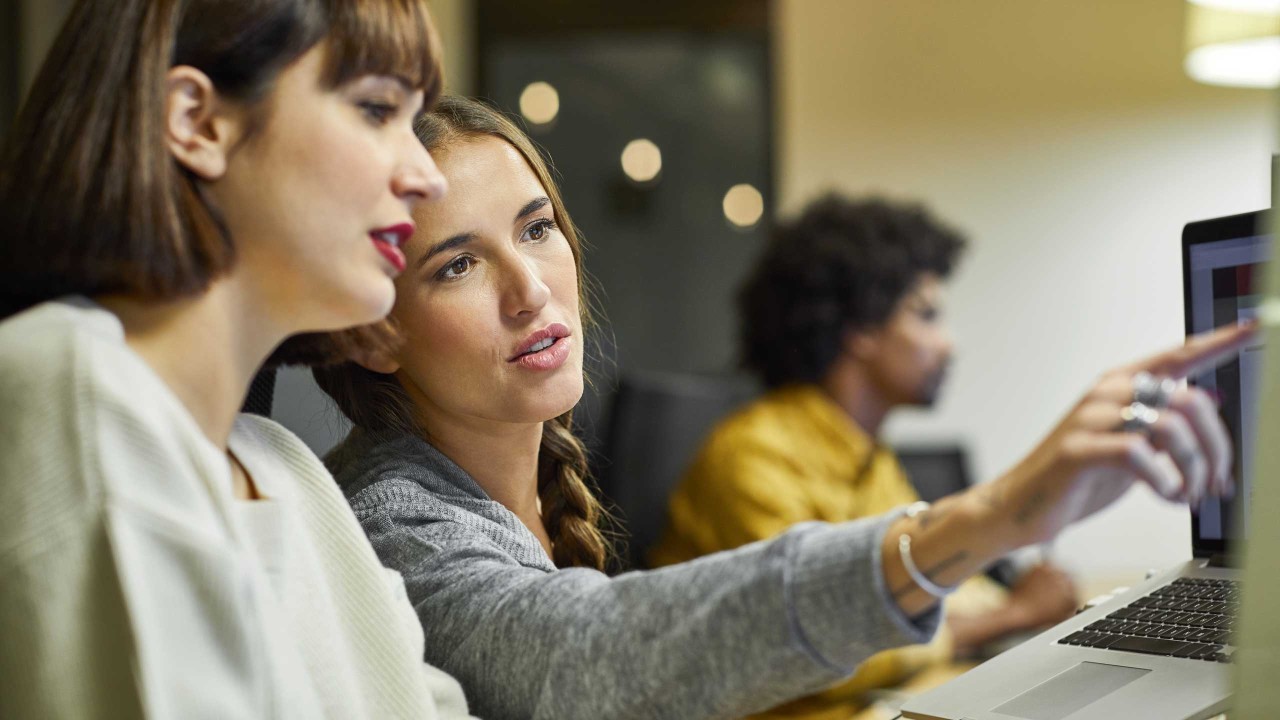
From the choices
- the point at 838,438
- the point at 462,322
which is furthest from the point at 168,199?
the point at 838,438

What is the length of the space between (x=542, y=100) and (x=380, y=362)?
3.08 meters

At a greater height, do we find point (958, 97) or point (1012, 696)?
point (958, 97)

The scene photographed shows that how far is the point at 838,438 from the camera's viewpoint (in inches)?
88.9

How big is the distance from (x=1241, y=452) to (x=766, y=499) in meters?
1.38

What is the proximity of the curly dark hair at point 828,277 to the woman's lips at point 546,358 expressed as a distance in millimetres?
1583

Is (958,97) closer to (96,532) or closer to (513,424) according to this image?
(513,424)

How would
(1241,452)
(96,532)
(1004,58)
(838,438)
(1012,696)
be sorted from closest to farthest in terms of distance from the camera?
(96,532)
(1241,452)
(1012,696)
(838,438)
(1004,58)

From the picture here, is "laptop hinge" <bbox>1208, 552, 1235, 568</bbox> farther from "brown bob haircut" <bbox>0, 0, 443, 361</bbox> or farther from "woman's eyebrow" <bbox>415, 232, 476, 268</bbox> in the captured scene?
"brown bob haircut" <bbox>0, 0, 443, 361</bbox>

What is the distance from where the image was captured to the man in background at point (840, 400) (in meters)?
2.06

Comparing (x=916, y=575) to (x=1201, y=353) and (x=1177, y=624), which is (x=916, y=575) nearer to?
(x=1201, y=353)

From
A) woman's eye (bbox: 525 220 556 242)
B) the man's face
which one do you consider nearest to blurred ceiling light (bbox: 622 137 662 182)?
the man's face

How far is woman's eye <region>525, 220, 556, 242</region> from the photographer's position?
0.92 m

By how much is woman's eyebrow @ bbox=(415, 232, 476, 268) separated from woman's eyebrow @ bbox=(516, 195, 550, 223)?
5cm

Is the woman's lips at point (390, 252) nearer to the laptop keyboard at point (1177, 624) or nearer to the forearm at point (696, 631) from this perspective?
the forearm at point (696, 631)
